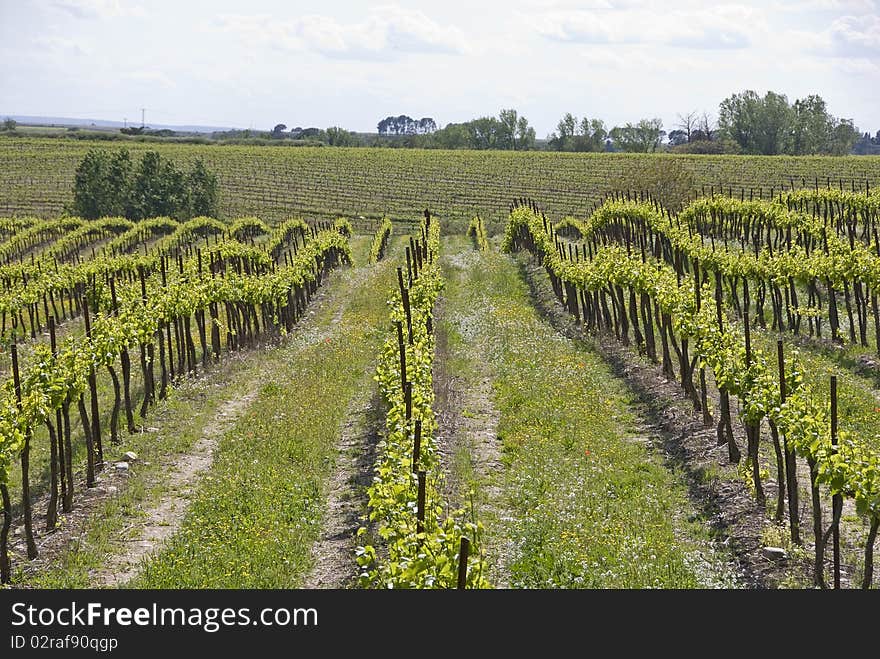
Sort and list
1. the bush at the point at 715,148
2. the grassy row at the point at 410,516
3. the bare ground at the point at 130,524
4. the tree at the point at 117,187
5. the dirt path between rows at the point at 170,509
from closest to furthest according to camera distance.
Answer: the grassy row at the point at 410,516 → the dirt path between rows at the point at 170,509 → the bare ground at the point at 130,524 → the tree at the point at 117,187 → the bush at the point at 715,148

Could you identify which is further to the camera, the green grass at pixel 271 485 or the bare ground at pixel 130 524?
the bare ground at pixel 130 524

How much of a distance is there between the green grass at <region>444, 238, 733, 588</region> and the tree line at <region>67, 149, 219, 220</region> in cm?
5447

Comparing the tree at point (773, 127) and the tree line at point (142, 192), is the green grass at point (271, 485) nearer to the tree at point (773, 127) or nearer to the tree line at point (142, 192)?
the tree line at point (142, 192)

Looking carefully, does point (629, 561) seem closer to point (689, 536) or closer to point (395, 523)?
point (689, 536)

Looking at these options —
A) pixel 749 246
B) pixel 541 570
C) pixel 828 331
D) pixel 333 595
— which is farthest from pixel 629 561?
pixel 749 246

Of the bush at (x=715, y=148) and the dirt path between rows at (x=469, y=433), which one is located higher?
the bush at (x=715, y=148)

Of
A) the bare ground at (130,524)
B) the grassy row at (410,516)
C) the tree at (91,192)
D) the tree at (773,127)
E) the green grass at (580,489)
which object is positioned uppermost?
the tree at (773,127)

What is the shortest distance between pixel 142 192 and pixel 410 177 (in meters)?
29.3

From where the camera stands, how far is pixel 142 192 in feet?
241

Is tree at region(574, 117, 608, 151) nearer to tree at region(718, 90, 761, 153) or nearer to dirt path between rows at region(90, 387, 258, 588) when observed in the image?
tree at region(718, 90, 761, 153)

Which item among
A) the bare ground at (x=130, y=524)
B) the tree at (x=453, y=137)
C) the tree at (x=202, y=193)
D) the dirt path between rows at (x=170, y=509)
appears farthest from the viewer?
the tree at (x=453, y=137)

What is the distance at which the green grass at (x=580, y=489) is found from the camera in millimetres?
A: 11500

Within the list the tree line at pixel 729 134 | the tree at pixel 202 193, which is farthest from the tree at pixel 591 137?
the tree at pixel 202 193

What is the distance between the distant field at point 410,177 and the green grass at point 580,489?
129 feet
